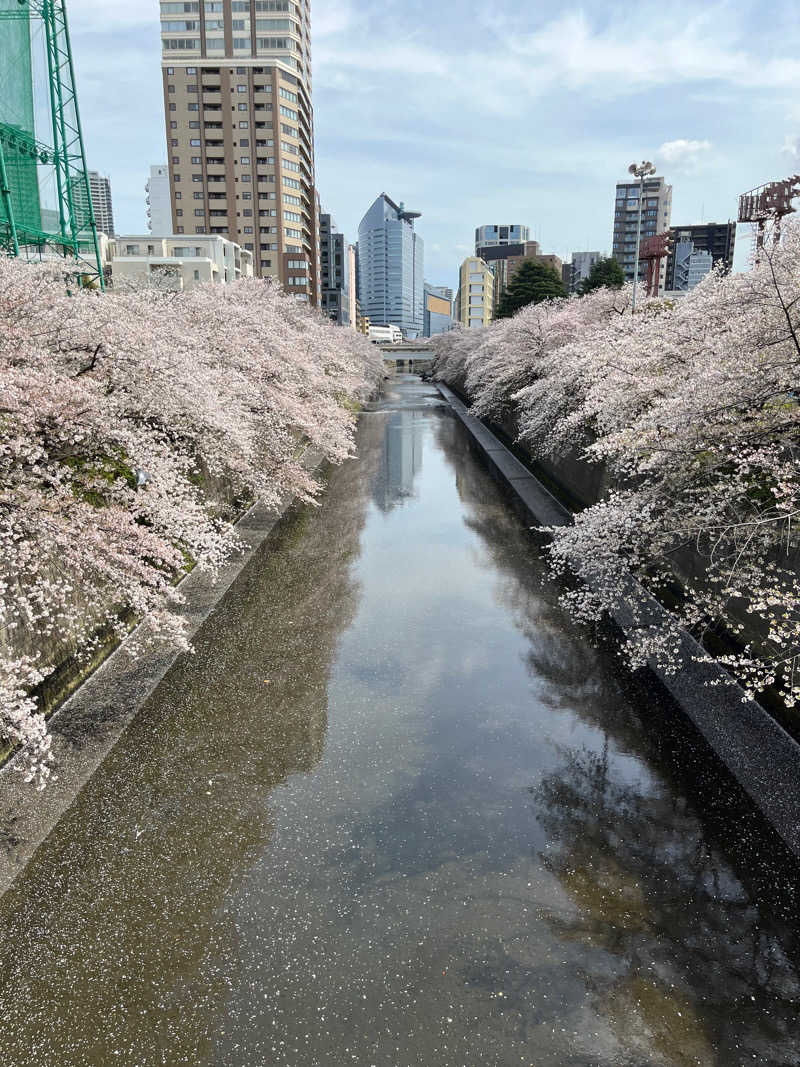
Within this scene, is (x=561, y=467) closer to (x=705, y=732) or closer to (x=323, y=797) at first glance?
(x=705, y=732)

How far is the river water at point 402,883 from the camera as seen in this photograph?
15.5ft

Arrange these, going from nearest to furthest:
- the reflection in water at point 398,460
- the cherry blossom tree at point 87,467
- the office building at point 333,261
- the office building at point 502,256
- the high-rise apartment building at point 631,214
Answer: the cherry blossom tree at point 87,467, the reflection in water at point 398,460, the office building at point 333,261, the high-rise apartment building at point 631,214, the office building at point 502,256

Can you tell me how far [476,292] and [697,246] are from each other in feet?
164

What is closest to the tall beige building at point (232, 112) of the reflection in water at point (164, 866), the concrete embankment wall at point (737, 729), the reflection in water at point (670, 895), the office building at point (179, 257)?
the office building at point (179, 257)

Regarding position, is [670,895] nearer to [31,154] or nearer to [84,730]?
[84,730]

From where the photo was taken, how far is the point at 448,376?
66250mm

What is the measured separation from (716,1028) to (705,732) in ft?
14.0

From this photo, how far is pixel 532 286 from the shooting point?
2004 inches

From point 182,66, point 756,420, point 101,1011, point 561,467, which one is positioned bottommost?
point 101,1011

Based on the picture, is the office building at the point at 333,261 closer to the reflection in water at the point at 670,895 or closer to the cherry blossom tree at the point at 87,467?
the cherry blossom tree at the point at 87,467

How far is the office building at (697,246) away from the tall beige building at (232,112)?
8069 centimetres

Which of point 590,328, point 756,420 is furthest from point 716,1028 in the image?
point 590,328

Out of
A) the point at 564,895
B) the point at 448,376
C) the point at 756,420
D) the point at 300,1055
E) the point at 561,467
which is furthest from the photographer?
the point at 448,376

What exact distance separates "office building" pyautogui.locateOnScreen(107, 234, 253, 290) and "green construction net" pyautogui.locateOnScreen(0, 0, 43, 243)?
20.5 meters
